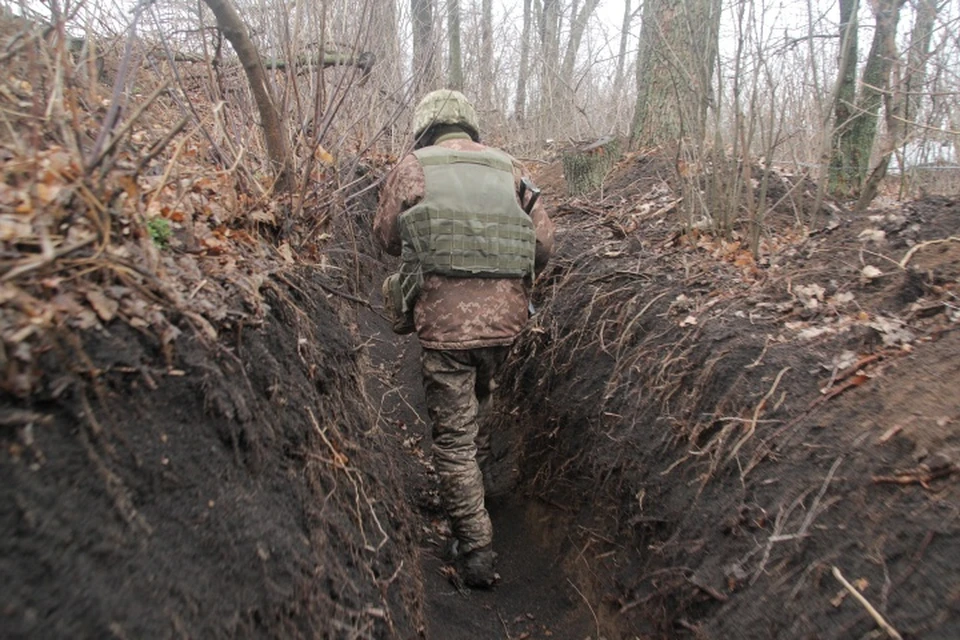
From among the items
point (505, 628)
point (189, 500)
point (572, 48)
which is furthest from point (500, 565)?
point (572, 48)

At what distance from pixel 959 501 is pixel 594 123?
10.3m

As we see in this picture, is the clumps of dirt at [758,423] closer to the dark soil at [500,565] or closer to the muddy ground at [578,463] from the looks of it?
the muddy ground at [578,463]

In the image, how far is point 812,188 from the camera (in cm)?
532

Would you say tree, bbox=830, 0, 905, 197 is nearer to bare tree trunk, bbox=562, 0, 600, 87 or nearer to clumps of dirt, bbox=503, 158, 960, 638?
clumps of dirt, bbox=503, 158, 960, 638

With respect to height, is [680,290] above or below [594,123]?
below

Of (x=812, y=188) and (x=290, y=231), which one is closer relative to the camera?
(x=290, y=231)

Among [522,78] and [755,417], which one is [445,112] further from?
[522,78]

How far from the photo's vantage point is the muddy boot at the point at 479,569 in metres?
3.92

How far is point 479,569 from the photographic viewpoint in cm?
392

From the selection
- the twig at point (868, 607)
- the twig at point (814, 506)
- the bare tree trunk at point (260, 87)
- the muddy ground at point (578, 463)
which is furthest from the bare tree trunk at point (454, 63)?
the twig at point (868, 607)

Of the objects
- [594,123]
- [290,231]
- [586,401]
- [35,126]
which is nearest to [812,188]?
[586,401]

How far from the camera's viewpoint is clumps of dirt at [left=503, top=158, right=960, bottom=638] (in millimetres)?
2244

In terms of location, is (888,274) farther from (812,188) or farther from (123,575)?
(123,575)

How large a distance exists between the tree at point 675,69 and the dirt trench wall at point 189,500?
330 centimetres
